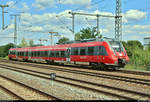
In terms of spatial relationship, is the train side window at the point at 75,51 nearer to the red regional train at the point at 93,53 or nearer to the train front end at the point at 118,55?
the red regional train at the point at 93,53

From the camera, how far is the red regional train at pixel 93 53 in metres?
19.0

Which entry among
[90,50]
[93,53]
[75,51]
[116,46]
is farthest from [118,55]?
[75,51]

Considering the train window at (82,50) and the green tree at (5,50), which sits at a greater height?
the green tree at (5,50)

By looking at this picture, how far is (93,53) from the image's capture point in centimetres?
2089

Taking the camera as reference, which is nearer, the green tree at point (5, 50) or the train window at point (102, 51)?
the train window at point (102, 51)

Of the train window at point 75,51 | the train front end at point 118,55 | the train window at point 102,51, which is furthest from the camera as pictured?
the train window at point 75,51

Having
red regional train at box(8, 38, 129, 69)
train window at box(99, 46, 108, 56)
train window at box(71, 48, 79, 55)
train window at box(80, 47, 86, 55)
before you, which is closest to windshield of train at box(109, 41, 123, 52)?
red regional train at box(8, 38, 129, 69)

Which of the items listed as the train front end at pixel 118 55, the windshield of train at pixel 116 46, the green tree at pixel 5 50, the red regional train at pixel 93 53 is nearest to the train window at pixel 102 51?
the red regional train at pixel 93 53

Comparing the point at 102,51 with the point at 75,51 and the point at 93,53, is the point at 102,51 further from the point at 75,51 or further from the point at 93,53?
the point at 75,51

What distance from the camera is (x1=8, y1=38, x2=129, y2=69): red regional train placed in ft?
62.5

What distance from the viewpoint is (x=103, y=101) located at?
25.5 feet

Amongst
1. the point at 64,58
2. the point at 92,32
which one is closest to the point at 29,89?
the point at 64,58

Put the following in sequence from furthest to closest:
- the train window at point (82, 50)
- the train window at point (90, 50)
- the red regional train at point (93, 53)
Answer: the train window at point (82, 50) → the train window at point (90, 50) → the red regional train at point (93, 53)

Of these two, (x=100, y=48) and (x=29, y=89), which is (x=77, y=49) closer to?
(x=100, y=48)
